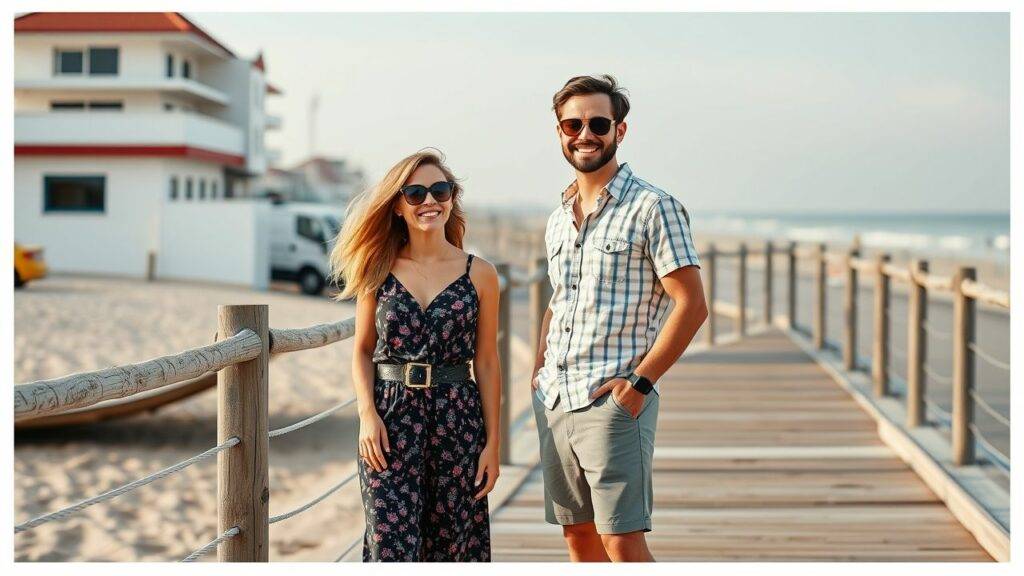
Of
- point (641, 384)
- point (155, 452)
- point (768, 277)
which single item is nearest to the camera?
point (641, 384)

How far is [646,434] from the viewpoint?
9.93 ft

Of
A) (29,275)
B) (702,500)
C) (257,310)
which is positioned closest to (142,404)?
(702,500)

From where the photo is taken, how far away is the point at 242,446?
3158 mm

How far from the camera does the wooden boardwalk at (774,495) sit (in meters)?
4.79

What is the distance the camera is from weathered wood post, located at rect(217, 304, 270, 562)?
3.16 m

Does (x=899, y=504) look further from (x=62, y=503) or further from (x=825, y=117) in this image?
(x=825, y=117)

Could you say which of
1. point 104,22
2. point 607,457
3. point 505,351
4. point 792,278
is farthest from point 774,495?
point 104,22

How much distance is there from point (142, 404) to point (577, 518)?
916 cm

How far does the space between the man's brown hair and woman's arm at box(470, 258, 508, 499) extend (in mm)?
491

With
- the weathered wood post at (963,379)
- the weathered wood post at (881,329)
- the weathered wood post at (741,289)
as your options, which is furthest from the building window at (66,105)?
the weathered wood post at (963,379)

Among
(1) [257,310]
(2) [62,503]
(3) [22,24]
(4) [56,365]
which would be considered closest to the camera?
(1) [257,310]

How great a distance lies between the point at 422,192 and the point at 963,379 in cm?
374

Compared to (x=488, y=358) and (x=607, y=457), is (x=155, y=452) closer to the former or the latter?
(x=488, y=358)

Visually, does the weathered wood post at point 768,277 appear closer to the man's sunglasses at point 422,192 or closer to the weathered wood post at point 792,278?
the weathered wood post at point 792,278
